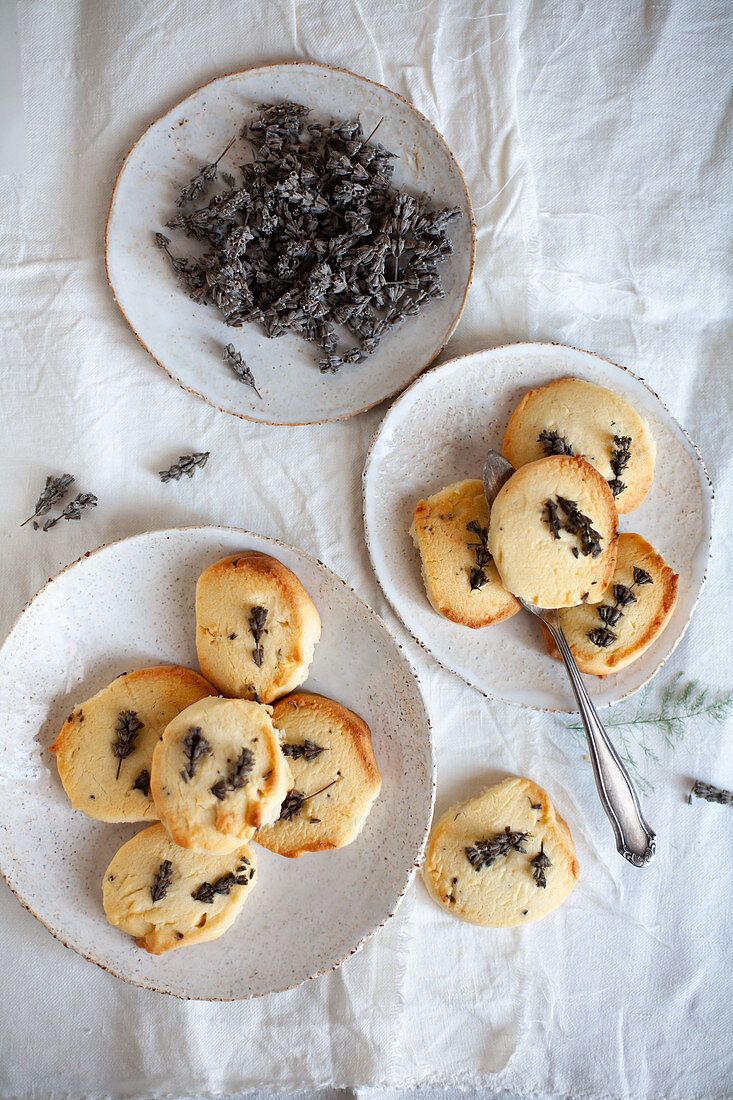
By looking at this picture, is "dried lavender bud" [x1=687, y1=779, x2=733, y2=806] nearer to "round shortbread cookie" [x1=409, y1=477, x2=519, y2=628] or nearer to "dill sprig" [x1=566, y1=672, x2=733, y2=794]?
"dill sprig" [x1=566, y1=672, x2=733, y2=794]

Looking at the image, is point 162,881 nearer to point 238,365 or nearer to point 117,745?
point 117,745

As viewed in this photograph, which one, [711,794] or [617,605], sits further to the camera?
[711,794]

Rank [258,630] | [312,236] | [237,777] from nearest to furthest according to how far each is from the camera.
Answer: [237,777], [258,630], [312,236]

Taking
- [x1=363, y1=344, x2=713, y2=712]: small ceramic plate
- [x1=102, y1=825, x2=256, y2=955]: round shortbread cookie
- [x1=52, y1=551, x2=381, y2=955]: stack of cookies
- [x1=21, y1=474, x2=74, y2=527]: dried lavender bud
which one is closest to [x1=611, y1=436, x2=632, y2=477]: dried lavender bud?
[x1=363, y1=344, x2=713, y2=712]: small ceramic plate

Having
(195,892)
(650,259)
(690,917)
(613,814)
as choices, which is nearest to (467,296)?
(650,259)

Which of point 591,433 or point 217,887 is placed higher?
point 591,433

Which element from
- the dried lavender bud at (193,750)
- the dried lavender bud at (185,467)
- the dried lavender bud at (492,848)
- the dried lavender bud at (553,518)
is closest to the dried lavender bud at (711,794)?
the dried lavender bud at (492,848)

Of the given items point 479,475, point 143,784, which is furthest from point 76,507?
point 479,475

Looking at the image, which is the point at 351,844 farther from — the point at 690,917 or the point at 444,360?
the point at 444,360
